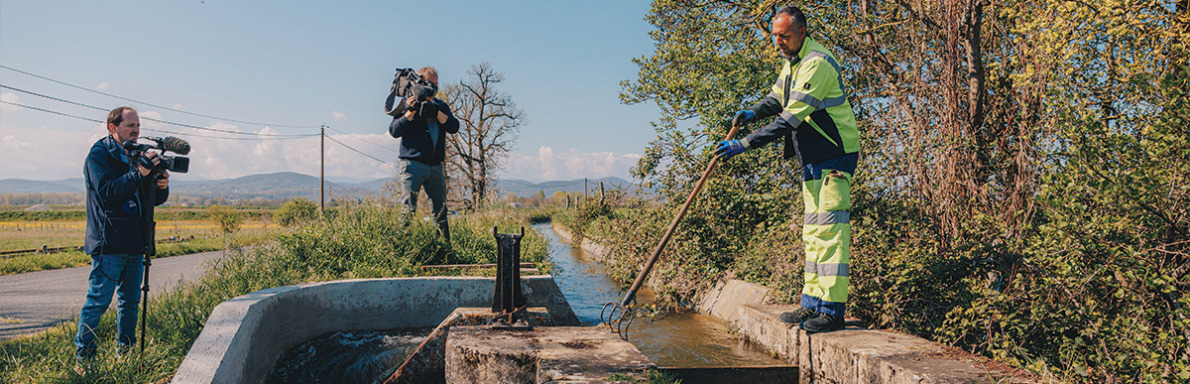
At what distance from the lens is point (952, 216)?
4.04 m

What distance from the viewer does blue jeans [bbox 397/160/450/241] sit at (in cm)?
616

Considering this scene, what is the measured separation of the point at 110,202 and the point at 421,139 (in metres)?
2.68

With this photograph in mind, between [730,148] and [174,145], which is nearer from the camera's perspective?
[730,148]

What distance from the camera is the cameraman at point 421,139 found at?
600cm

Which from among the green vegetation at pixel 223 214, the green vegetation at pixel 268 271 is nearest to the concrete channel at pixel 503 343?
the green vegetation at pixel 268 271

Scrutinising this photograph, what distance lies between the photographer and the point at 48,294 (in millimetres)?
8094

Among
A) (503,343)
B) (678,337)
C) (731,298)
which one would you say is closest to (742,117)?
(503,343)

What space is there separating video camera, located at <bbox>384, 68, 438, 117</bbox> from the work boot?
4.05m

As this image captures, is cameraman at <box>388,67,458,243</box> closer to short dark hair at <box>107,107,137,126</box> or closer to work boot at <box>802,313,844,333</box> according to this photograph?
short dark hair at <box>107,107,137,126</box>

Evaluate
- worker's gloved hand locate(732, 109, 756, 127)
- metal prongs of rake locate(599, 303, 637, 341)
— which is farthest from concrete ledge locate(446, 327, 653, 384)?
worker's gloved hand locate(732, 109, 756, 127)

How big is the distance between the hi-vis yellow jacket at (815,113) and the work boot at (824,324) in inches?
34.2

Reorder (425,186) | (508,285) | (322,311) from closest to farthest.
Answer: (508,285), (322,311), (425,186)

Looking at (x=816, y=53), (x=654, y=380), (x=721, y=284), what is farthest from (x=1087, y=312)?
(x=721, y=284)

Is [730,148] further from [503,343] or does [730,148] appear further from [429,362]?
[429,362]
